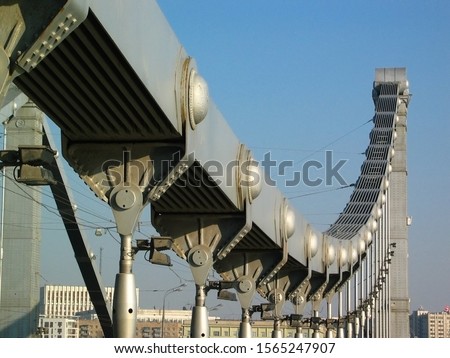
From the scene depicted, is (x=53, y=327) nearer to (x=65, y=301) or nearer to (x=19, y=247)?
(x=19, y=247)

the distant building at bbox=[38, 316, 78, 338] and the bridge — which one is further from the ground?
the bridge

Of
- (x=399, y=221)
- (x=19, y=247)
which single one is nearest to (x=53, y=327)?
(x=399, y=221)

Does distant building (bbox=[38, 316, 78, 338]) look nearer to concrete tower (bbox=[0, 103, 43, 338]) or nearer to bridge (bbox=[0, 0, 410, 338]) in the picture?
concrete tower (bbox=[0, 103, 43, 338])

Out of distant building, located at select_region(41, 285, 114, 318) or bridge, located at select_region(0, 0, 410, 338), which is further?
distant building, located at select_region(41, 285, 114, 318)

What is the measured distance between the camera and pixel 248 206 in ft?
90.1

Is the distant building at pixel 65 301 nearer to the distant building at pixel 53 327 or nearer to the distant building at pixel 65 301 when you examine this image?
the distant building at pixel 65 301

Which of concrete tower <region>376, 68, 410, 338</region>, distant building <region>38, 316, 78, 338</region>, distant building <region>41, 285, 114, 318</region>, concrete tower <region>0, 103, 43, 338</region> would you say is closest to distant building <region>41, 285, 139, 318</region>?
distant building <region>41, 285, 114, 318</region>

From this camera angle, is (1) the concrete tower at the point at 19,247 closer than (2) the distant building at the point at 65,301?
Yes

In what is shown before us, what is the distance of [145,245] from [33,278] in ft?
28.5

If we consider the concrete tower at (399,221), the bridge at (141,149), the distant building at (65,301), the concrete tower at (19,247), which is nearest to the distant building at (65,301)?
the distant building at (65,301)

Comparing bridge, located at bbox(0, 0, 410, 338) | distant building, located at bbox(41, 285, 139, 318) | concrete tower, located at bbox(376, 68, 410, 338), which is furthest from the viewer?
distant building, located at bbox(41, 285, 139, 318)
